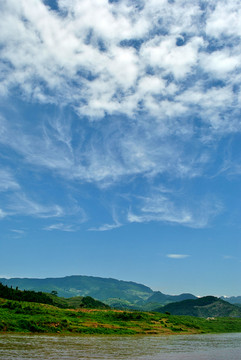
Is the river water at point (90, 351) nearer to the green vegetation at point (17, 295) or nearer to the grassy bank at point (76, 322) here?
the grassy bank at point (76, 322)

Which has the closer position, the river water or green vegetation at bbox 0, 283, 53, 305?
the river water

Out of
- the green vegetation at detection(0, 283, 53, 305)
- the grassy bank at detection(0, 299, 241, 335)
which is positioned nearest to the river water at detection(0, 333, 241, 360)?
the grassy bank at detection(0, 299, 241, 335)

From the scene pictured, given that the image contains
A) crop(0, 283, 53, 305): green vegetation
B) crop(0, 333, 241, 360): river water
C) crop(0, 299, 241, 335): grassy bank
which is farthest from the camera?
crop(0, 283, 53, 305): green vegetation

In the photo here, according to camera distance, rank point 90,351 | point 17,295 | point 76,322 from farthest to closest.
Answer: point 17,295
point 76,322
point 90,351

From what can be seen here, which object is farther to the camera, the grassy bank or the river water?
the grassy bank

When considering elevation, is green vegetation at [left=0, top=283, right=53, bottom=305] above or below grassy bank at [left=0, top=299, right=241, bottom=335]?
above

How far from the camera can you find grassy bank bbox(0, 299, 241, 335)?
55.6m

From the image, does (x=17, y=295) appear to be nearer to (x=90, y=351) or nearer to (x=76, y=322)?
(x=76, y=322)

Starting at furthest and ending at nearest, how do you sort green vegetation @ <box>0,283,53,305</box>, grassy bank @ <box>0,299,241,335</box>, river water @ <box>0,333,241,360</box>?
green vegetation @ <box>0,283,53,305</box> → grassy bank @ <box>0,299,241,335</box> → river water @ <box>0,333,241,360</box>

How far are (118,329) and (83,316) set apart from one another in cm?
1505

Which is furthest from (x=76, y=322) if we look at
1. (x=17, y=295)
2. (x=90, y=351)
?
(x=17, y=295)

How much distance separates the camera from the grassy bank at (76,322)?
55.6 meters

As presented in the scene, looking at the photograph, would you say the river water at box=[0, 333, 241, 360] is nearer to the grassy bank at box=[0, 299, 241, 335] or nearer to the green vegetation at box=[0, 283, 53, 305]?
the grassy bank at box=[0, 299, 241, 335]

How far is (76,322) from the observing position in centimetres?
7050
